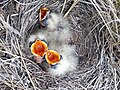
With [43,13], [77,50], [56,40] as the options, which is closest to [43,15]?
[43,13]

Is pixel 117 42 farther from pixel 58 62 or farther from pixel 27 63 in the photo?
pixel 27 63

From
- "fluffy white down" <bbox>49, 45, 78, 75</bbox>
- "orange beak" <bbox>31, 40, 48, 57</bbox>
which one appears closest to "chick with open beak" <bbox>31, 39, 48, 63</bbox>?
"orange beak" <bbox>31, 40, 48, 57</bbox>

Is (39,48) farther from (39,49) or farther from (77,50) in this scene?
(77,50)

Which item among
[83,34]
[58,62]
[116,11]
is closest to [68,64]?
[58,62]

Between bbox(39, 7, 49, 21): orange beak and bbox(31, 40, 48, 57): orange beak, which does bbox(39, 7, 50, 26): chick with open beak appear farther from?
bbox(31, 40, 48, 57): orange beak

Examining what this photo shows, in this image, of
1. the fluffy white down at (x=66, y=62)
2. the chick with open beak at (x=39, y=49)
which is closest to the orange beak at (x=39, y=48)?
the chick with open beak at (x=39, y=49)

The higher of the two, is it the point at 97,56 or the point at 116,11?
the point at 116,11
